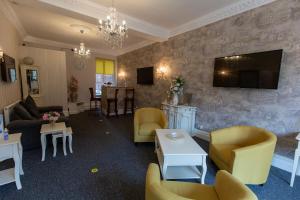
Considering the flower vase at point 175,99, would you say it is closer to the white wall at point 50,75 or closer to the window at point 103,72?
the white wall at point 50,75

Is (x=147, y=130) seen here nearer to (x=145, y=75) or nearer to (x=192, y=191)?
(x=192, y=191)

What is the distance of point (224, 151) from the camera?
236 cm

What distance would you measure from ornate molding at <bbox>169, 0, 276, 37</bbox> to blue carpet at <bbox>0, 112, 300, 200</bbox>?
3049 mm

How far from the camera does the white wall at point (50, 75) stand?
5285 mm

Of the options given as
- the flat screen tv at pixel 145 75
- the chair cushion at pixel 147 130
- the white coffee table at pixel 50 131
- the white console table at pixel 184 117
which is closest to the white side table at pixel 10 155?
the white coffee table at pixel 50 131

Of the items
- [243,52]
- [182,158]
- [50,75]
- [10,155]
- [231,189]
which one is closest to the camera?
[231,189]

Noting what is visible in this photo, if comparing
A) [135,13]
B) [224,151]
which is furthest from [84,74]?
[224,151]

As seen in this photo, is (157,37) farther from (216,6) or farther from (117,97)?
(117,97)

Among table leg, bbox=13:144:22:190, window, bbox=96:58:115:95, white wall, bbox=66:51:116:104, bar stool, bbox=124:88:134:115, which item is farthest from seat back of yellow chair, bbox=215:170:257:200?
window, bbox=96:58:115:95

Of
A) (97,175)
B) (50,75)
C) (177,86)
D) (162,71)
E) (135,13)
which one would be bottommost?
(97,175)

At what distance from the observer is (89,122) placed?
210 inches

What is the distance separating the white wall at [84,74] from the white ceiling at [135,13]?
1983mm

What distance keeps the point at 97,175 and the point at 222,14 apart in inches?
161

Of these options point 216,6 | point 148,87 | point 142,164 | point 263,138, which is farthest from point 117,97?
point 263,138
